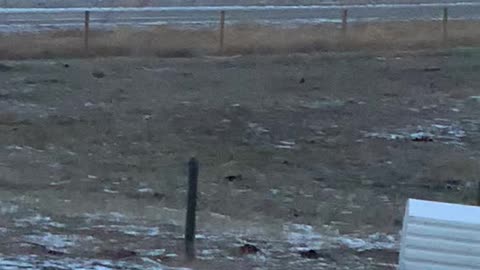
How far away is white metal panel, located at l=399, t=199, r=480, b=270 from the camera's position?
9367 millimetres

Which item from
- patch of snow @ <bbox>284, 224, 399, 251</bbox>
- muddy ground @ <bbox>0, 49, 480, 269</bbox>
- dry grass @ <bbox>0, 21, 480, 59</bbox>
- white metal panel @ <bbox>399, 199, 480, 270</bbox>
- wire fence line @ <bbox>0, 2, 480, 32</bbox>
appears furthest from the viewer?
wire fence line @ <bbox>0, 2, 480, 32</bbox>

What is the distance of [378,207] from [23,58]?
1391cm

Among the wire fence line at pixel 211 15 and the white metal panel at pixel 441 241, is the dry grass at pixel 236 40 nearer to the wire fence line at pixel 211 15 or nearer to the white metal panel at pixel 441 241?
the wire fence line at pixel 211 15

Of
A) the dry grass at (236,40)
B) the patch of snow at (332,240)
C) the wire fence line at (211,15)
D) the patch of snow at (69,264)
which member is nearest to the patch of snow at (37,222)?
the patch of snow at (69,264)

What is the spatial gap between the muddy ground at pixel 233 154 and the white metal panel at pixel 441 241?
1.60 metres

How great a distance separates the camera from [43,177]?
15.7 meters

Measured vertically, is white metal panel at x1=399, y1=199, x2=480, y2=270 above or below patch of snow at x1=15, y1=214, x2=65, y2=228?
below

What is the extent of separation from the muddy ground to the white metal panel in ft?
5.25

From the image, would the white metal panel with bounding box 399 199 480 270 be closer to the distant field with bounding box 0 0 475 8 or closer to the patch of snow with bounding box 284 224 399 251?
the patch of snow with bounding box 284 224 399 251

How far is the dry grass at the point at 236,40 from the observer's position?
28.1m

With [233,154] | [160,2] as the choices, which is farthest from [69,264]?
[160,2]

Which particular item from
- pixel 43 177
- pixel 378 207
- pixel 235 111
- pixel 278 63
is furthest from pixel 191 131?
pixel 278 63

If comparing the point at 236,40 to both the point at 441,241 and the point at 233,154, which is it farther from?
the point at 441,241

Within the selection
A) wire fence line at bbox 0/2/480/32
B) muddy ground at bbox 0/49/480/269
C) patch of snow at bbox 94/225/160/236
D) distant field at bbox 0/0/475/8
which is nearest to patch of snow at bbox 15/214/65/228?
muddy ground at bbox 0/49/480/269
